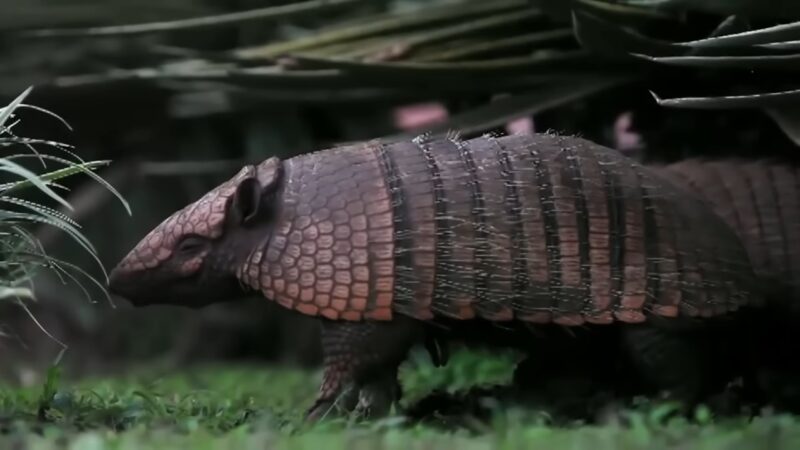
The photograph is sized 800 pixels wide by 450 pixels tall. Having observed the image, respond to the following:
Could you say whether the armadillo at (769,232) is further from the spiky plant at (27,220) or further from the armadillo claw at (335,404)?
the spiky plant at (27,220)

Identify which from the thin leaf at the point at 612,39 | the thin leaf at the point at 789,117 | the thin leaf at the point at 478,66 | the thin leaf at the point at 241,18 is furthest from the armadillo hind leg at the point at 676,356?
the thin leaf at the point at 241,18

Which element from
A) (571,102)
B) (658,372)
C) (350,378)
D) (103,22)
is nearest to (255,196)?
(350,378)

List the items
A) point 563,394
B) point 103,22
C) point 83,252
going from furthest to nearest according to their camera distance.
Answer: point 83,252 → point 103,22 → point 563,394

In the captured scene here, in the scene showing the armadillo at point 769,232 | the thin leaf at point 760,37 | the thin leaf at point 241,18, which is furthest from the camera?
the thin leaf at point 241,18

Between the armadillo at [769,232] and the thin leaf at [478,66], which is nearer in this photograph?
the armadillo at [769,232]

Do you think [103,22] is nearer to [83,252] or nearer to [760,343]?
[83,252]

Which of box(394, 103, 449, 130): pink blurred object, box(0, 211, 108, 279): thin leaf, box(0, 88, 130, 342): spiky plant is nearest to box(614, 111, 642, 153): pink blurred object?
box(394, 103, 449, 130): pink blurred object

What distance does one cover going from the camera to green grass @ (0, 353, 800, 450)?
95.7 inches

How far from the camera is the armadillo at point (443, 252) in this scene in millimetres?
3207

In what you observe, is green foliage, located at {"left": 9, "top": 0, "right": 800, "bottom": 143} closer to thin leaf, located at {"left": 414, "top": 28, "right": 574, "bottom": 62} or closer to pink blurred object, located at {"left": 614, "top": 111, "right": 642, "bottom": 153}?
thin leaf, located at {"left": 414, "top": 28, "right": 574, "bottom": 62}

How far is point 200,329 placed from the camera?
7.45 metres

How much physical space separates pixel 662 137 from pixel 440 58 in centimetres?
75

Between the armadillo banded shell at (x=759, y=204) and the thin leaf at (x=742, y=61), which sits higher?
the thin leaf at (x=742, y=61)

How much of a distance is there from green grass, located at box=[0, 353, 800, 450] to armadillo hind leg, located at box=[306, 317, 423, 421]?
0.12 m
